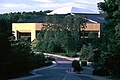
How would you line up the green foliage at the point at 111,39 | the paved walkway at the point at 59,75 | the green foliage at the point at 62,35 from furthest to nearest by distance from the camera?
1. the green foliage at the point at 62,35
2. the paved walkway at the point at 59,75
3. the green foliage at the point at 111,39

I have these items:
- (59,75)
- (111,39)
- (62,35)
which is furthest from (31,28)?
(111,39)

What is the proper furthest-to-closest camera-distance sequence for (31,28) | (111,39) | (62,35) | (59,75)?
(31,28) → (62,35) → (59,75) → (111,39)

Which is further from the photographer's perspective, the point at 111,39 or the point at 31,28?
the point at 31,28

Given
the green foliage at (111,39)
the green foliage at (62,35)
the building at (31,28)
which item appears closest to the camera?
the green foliage at (111,39)

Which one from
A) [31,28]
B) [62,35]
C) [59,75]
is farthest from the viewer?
[31,28]

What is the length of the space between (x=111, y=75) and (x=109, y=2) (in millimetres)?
10016

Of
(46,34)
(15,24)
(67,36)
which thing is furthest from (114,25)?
(15,24)

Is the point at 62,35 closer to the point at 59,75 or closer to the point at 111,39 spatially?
the point at 59,75

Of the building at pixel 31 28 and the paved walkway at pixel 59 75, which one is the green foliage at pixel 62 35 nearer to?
the building at pixel 31 28

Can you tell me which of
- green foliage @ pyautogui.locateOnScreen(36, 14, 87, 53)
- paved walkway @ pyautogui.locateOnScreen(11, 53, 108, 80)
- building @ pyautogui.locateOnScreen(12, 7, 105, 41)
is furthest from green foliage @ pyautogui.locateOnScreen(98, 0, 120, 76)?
building @ pyautogui.locateOnScreen(12, 7, 105, 41)

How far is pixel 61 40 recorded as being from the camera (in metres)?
97.5

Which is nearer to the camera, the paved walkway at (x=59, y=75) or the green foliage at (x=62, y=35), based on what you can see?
the paved walkway at (x=59, y=75)

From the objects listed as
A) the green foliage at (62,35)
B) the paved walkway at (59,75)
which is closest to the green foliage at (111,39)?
the paved walkway at (59,75)

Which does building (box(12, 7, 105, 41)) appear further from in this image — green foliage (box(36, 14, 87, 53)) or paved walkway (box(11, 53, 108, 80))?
paved walkway (box(11, 53, 108, 80))
